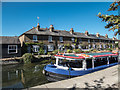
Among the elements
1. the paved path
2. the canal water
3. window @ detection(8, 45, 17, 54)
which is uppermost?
window @ detection(8, 45, 17, 54)

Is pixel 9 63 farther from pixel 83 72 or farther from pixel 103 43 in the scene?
pixel 103 43

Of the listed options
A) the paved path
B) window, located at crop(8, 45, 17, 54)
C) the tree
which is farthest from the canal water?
window, located at crop(8, 45, 17, 54)

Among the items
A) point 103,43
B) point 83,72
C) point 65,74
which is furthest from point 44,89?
point 103,43

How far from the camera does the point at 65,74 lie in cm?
738

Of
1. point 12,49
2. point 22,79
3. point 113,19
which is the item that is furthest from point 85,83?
point 12,49

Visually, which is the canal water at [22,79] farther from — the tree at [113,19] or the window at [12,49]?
the window at [12,49]

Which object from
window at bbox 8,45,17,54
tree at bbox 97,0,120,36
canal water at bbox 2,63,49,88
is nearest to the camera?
tree at bbox 97,0,120,36

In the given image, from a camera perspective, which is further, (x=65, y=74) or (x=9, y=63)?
(x=9, y=63)

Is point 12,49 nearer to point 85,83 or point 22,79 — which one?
point 22,79

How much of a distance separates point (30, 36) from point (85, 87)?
19323 millimetres

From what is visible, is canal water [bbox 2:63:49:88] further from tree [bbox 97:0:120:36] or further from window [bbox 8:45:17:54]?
window [bbox 8:45:17:54]

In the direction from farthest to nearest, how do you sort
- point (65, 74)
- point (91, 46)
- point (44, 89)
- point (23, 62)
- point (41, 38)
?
→ point (91, 46) → point (41, 38) → point (23, 62) → point (65, 74) → point (44, 89)

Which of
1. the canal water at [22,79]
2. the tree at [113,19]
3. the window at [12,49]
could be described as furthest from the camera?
the window at [12,49]

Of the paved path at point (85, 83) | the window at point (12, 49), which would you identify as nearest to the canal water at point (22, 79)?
the paved path at point (85, 83)
